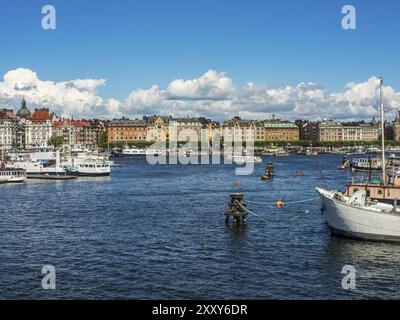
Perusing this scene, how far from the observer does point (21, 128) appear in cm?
19762

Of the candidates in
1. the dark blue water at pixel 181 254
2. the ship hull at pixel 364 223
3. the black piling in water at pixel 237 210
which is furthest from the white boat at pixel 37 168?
the ship hull at pixel 364 223

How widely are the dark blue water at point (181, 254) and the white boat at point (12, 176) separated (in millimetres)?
28826

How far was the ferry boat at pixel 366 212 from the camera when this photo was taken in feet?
95.5

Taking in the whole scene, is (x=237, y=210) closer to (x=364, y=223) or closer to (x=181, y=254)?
(x=364, y=223)

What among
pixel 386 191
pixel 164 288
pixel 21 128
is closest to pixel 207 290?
pixel 164 288

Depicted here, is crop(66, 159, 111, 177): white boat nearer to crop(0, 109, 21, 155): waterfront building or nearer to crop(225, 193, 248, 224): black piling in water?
crop(225, 193, 248, 224): black piling in water

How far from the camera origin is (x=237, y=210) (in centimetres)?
3694

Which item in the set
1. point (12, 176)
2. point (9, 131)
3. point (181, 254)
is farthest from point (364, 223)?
point (9, 131)

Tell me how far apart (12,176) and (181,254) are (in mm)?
54336

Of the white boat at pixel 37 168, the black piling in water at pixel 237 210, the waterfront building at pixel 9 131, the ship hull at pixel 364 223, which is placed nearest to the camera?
the ship hull at pixel 364 223

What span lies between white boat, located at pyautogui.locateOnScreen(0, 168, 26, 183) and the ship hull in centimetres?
5524

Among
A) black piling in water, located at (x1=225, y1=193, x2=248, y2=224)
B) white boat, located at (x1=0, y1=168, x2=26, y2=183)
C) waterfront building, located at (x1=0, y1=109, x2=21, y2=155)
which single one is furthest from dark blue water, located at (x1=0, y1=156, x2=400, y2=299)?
waterfront building, located at (x1=0, y1=109, x2=21, y2=155)

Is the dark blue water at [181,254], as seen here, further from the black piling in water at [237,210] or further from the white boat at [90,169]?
the white boat at [90,169]

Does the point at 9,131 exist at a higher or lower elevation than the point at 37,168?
higher
